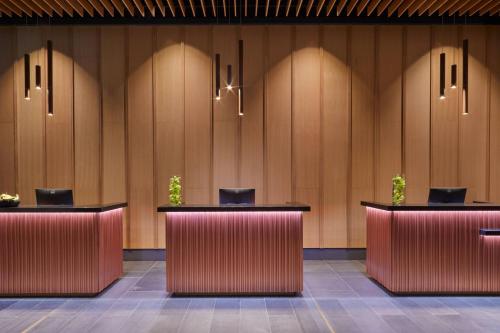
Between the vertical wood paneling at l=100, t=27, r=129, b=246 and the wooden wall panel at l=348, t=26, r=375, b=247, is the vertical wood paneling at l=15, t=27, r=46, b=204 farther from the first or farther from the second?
the wooden wall panel at l=348, t=26, r=375, b=247

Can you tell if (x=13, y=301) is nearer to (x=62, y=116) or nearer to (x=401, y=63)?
(x=62, y=116)

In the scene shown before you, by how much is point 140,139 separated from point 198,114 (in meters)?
1.14

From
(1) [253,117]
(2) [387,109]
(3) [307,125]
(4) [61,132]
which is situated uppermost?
(2) [387,109]

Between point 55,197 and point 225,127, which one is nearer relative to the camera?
point 55,197

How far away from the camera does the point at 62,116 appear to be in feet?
23.4

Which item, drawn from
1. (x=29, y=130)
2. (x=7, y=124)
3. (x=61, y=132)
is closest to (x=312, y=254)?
(x=61, y=132)

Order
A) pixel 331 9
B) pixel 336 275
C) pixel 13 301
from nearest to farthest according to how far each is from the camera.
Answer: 1. pixel 13 301
2. pixel 336 275
3. pixel 331 9

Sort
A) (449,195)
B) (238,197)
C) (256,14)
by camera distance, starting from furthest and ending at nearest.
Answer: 1. (256,14)
2. (238,197)
3. (449,195)

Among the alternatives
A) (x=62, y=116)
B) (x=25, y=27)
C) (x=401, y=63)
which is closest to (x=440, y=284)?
(x=401, y=63)

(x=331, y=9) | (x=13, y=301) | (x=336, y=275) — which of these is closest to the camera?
(x=13, y=301)

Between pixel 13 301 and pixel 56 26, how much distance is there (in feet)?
15.8

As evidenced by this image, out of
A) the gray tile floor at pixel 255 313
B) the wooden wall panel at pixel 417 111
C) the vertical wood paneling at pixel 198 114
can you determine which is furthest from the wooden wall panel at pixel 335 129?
the vertical wood paneling at pixel 198 114

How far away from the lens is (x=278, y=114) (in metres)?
7.17

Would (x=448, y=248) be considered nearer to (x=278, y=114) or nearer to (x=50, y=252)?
(x=278, y=114)
